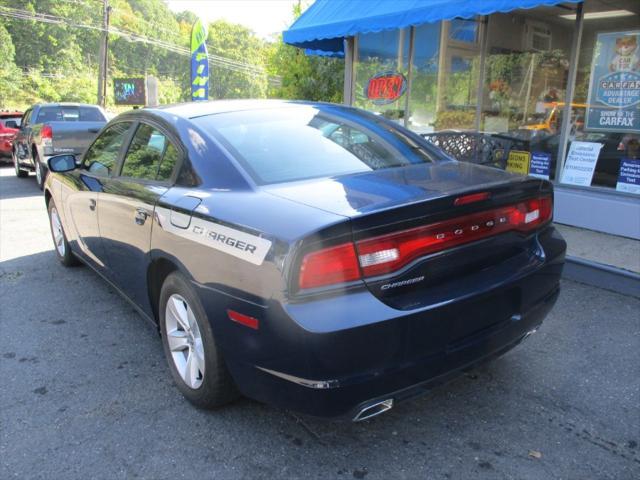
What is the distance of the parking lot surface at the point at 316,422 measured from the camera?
2.37 m

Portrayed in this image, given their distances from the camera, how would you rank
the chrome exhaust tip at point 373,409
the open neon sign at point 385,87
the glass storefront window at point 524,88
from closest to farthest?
the chrome exhaust tip at point 373,409, the glass storefront window at point 524,88, the open neon sign at point 385,87

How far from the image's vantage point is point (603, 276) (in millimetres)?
4516

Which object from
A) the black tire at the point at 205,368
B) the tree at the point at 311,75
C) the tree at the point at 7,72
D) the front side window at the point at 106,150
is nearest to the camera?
the black tire at the point at 205,368

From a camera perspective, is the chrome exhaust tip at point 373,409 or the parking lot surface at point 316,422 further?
the parking lot surface at point 316,422

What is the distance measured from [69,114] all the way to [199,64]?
3.24 m

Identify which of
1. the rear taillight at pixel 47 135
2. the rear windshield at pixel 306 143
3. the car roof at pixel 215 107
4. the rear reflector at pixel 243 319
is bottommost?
the rear reflector at pixel 243 319

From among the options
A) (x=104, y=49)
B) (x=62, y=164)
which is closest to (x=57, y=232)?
(x=62, y=164)

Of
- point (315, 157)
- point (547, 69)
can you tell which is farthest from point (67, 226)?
point (547, 69)

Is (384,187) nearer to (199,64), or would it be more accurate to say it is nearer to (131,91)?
(199,64)

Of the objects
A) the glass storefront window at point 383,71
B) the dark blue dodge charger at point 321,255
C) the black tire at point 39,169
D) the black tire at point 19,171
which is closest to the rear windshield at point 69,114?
the black tire at point 39,169

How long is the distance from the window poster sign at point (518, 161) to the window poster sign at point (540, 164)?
73 millimetres

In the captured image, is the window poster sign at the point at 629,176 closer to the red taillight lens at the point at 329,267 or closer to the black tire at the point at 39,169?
the red taillight lens at the point at 329,267

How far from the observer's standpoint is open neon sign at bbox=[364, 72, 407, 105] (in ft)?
29.8

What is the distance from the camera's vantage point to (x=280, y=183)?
8.48ft
